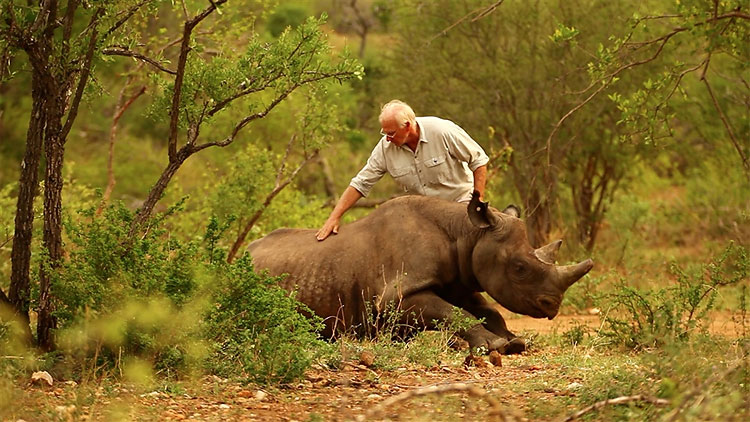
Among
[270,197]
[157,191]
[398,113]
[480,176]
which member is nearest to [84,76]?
[157,191]

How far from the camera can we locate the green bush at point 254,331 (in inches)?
280

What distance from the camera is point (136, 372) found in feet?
21.9

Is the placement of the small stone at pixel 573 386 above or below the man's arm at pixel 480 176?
below

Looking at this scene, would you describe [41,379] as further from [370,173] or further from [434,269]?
[370,173]

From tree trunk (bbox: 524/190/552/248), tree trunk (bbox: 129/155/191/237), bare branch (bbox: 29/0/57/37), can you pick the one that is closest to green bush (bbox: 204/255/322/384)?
tree trunk (bbox: 129/155/191/237)

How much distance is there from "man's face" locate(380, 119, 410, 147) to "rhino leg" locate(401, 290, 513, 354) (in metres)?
1.37

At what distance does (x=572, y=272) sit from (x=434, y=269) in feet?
3.77

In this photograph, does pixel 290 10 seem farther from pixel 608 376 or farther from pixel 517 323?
pixel 608 376

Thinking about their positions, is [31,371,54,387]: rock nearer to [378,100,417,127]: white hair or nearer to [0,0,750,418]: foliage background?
[0,0,750,418]: foliage background

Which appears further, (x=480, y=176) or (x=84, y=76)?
(x=480, y=176)

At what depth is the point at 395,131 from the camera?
10203 mm

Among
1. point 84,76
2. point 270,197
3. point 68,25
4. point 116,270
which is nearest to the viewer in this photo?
point 116,270

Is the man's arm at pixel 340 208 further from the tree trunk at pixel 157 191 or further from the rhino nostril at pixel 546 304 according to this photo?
the tree trunk at pixel 157 191

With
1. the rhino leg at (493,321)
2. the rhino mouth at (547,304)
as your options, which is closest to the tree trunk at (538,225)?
the rhino leg at (493,321)
